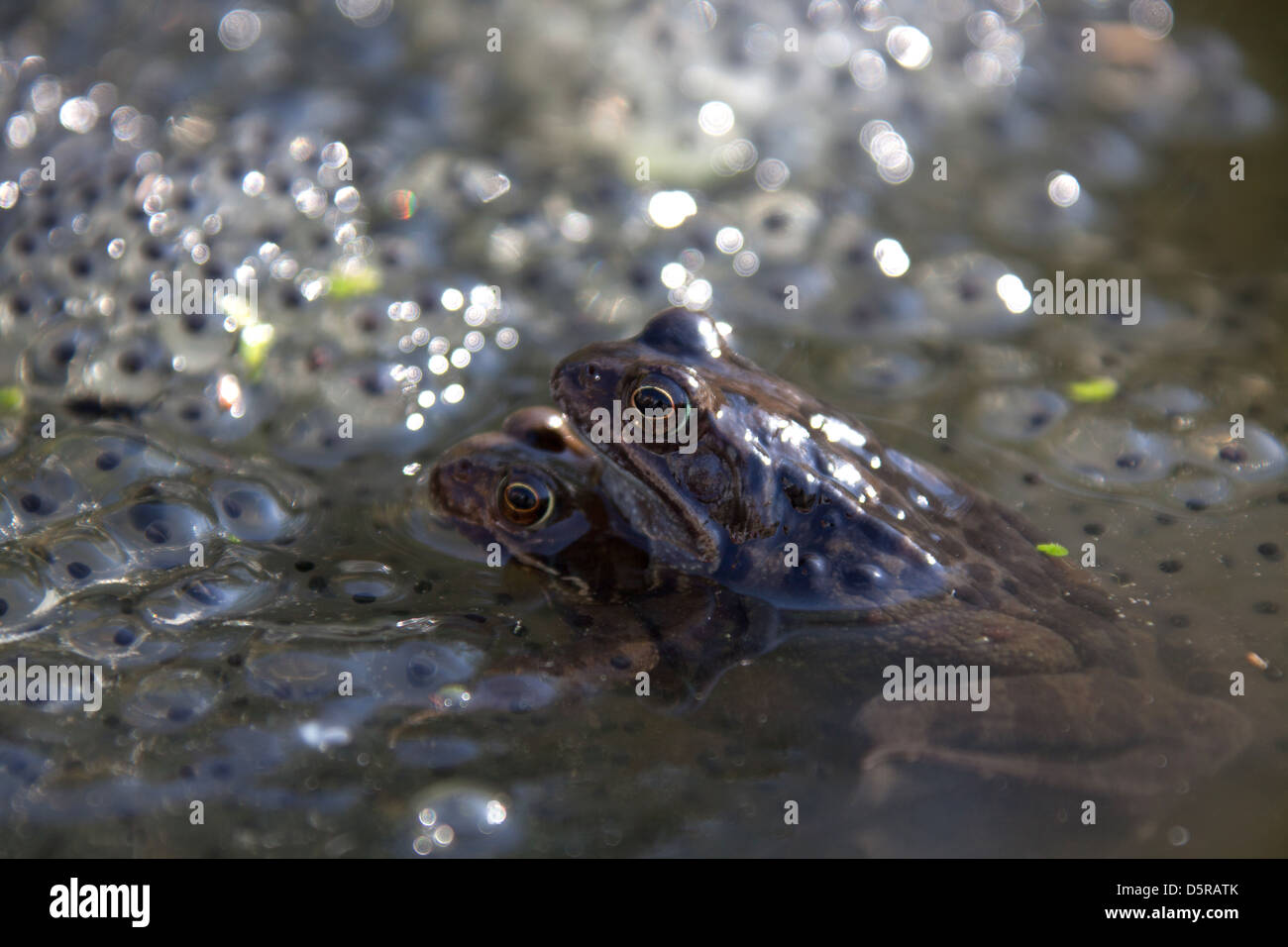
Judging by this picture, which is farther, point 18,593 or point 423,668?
point 18,593

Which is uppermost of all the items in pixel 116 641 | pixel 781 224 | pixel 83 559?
pixel 781 224

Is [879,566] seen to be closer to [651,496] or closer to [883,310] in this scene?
[651,496]

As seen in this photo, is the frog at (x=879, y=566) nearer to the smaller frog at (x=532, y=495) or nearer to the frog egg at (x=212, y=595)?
the smaller frog at (x=532, y=495)

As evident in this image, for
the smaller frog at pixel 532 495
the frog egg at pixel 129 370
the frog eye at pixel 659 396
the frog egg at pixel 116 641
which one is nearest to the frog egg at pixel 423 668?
the smaller frog at pixel 532 495

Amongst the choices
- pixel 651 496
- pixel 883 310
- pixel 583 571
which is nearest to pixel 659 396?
pixel 651 496

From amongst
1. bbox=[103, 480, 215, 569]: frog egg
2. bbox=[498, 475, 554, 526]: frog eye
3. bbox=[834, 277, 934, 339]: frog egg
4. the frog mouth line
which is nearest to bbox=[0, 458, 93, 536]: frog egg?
bbox=[103, 480, 215, 569]: frog egg

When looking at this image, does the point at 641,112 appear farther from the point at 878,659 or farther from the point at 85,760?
the point at 85,760
